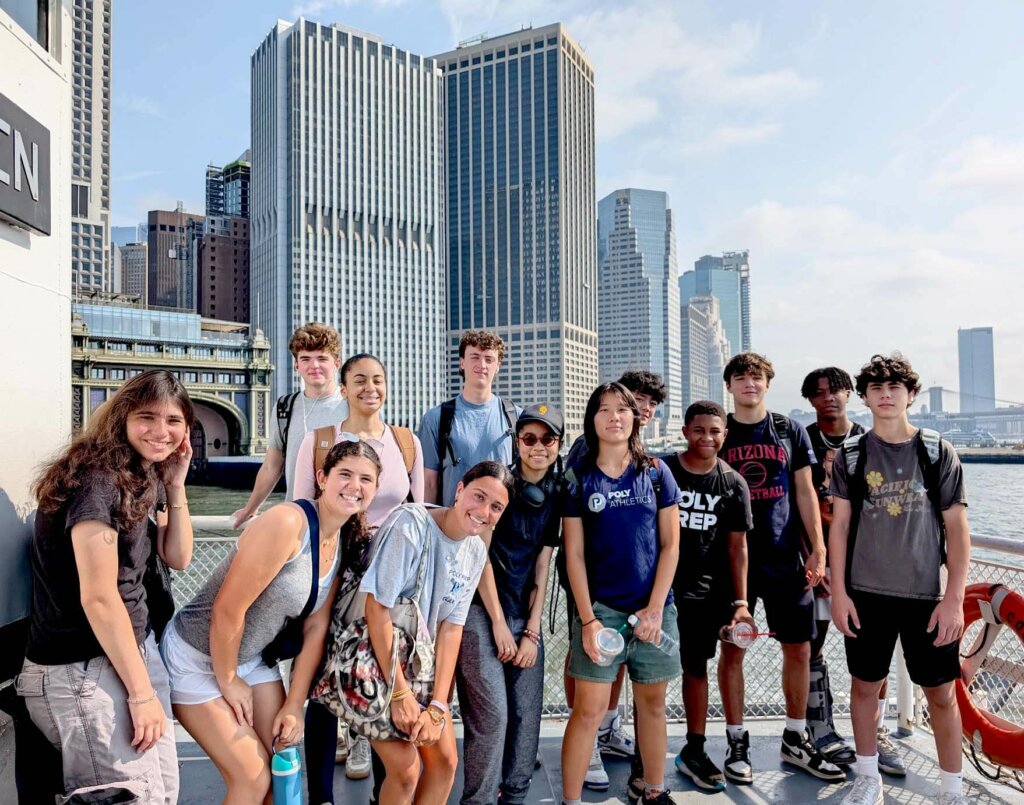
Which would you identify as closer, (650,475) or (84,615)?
(84,615)

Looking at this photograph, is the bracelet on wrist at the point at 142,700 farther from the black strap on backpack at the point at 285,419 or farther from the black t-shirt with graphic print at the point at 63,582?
the black strap on backpack at the point at 285,419

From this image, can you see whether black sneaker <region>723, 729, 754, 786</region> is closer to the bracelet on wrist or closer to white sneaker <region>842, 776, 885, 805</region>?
white sneaker <region>842, 776, 885, 805</region>

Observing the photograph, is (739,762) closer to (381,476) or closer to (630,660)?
(630,660)

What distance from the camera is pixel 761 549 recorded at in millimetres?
3453

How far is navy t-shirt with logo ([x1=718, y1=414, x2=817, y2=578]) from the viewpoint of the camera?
3.44 meters

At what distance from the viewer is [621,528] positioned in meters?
2.93

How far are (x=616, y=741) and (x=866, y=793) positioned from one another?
1.17m

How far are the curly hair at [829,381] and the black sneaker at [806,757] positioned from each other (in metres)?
1.86

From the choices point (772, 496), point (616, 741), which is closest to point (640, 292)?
point (772, 496)

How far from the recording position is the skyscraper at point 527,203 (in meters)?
120

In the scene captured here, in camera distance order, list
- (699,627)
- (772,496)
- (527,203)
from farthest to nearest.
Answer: (527,203), (772,496), (699,627)

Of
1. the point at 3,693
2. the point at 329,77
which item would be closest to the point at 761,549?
the point at 3,693

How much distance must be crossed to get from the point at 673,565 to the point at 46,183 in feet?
10.2

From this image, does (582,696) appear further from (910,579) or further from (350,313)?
(350,313)
